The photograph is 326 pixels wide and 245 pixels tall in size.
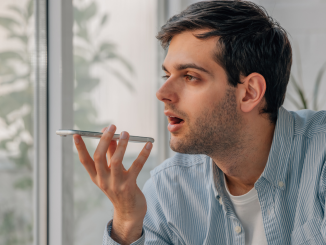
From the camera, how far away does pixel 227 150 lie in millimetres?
1069

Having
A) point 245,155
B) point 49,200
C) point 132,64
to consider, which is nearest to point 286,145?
point 245,155

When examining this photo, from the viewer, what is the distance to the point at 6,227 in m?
1.14

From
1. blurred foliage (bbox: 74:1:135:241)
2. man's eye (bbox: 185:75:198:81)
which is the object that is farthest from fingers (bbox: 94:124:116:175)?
blurred foliage (bbox: 74:1:135:241)

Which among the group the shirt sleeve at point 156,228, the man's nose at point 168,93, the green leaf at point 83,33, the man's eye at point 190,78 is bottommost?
the shirt sleeve at point 156,228

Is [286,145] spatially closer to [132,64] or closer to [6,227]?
[6,227]

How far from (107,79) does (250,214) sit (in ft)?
3.36

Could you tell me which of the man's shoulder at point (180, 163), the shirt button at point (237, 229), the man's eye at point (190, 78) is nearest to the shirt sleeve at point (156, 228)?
the man's shoulder at point (180, 163)

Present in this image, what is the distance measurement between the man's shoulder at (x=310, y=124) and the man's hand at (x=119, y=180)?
19.9 inches

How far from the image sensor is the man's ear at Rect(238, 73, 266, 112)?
1.05m

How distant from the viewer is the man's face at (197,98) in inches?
39.7

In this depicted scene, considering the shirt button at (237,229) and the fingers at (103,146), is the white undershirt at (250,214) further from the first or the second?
the fingers at (103,146)

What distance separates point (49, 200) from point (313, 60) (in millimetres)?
1722

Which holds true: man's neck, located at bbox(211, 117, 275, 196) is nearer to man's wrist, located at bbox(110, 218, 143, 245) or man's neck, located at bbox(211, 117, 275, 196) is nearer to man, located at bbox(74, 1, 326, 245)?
man, located at bbox(74, 1, 326, 245)

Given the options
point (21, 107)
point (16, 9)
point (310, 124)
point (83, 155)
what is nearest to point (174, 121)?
point (83, 155)
